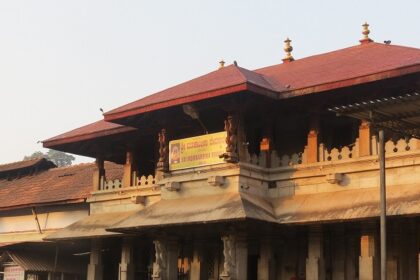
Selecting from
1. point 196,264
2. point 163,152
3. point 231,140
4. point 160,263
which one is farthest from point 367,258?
point 163,152

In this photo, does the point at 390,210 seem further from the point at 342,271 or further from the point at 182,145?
the point at 182,145

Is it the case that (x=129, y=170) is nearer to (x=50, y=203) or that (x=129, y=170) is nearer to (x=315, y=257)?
(x=50, y=203)

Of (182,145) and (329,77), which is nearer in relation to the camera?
(329,77)

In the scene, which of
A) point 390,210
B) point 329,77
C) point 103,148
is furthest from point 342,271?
point 103,148

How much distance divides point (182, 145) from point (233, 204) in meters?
3.30

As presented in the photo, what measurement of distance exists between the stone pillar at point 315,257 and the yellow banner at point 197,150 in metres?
3.45

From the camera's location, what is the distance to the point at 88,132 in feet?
91.1

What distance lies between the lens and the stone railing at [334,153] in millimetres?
20391

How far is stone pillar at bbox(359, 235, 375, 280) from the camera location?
2025 cm

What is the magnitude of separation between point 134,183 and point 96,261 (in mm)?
3442

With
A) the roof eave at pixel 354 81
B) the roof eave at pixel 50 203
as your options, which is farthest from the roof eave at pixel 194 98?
the roof eave at pixel 50 203

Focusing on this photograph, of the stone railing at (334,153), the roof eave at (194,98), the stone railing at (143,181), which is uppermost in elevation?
the roof eave at (194,98)

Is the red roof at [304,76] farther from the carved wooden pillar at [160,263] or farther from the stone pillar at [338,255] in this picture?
the stone pillar at [338,255]

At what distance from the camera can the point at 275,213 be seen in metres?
22.0
